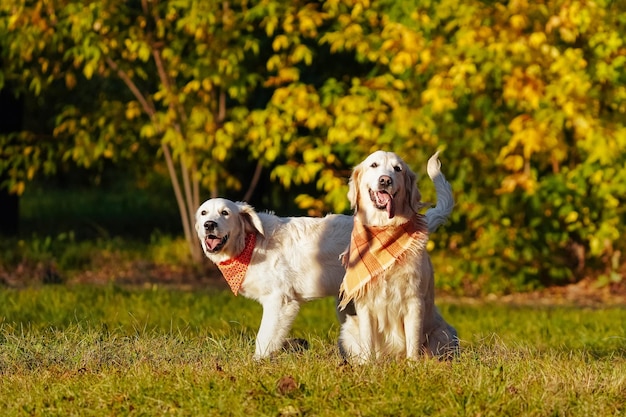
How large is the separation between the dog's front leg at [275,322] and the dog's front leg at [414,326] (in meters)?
0.87

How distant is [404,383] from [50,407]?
5.03ft

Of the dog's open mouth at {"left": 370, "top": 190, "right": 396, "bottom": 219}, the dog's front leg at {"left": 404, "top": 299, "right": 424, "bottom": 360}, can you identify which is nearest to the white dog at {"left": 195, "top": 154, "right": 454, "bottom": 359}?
the dog's open mouth at {"left": 370, "top": 190, "right": 396, "bottom": 219}

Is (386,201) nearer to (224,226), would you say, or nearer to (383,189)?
(383,189)

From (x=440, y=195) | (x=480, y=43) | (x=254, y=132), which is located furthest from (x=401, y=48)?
(x=440, y=195)

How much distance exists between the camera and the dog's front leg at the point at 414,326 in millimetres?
5906

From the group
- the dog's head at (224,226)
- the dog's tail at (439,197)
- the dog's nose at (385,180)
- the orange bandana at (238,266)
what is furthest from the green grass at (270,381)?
the dog's nose at (385,180)

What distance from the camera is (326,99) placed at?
12.0 m

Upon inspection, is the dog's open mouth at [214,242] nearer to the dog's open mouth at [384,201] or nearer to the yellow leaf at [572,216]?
the dog's open mouth at [384,201]

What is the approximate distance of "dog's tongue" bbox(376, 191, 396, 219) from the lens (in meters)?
5.93

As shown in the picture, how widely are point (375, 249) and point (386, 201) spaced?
0.82 ft

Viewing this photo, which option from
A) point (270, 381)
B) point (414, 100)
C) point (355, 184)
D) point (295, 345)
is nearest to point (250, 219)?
point (295, 345)

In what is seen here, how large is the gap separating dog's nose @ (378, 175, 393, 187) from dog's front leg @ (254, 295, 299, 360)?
1.14 metres

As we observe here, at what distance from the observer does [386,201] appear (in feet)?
19.5

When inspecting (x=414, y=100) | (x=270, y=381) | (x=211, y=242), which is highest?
(x=414, y=100)
